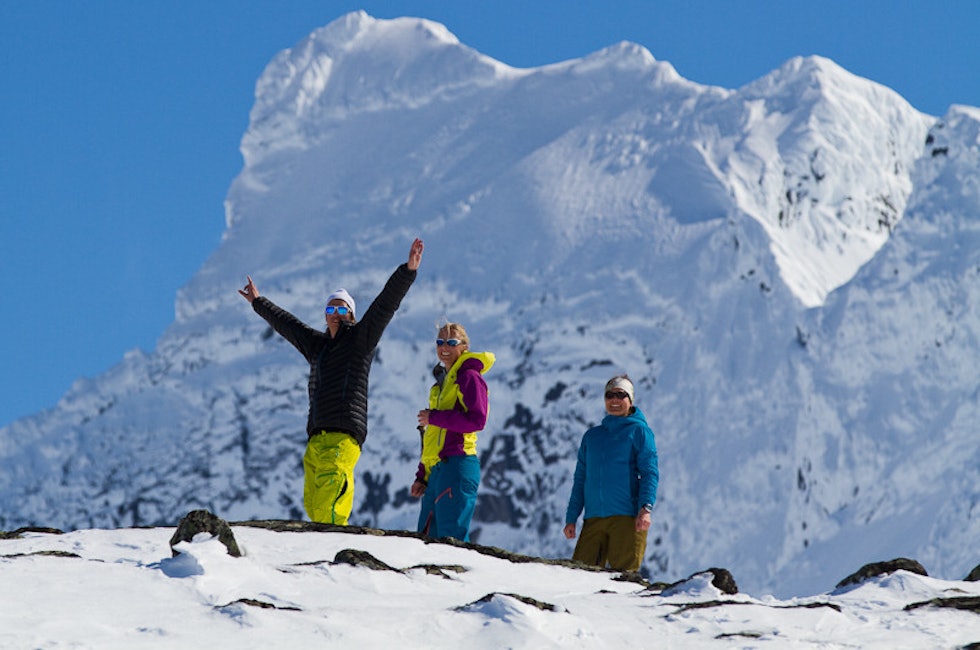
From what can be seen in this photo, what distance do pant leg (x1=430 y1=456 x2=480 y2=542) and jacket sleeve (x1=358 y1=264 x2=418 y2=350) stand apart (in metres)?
0.97

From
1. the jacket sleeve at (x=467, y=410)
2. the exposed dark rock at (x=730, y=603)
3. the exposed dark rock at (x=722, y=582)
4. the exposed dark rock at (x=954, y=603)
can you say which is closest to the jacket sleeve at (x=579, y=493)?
the jacket sleeve at (x=467, y=410)

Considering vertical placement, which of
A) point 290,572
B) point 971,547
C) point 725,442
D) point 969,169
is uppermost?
point 969,169

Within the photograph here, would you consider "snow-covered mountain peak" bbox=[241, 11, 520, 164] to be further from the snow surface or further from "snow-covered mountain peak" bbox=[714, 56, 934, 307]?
the snow surface

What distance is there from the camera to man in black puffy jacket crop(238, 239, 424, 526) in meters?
11.4

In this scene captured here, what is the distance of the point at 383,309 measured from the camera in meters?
11.5

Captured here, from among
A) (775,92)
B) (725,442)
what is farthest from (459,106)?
(725,442)

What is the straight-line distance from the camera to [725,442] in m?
109

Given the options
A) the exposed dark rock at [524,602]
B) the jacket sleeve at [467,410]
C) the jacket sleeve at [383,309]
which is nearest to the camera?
the exposed dark rock at [524,602]

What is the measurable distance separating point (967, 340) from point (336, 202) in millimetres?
62148

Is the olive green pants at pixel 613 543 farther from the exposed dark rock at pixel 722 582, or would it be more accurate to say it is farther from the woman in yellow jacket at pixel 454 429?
the exposed dark rock at pixel 722 582

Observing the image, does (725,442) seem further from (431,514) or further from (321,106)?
(431,514)

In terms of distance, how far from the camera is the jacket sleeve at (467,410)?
11.3 metres

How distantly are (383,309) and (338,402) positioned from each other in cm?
68

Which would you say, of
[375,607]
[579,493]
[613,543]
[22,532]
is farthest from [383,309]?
[375,607]
